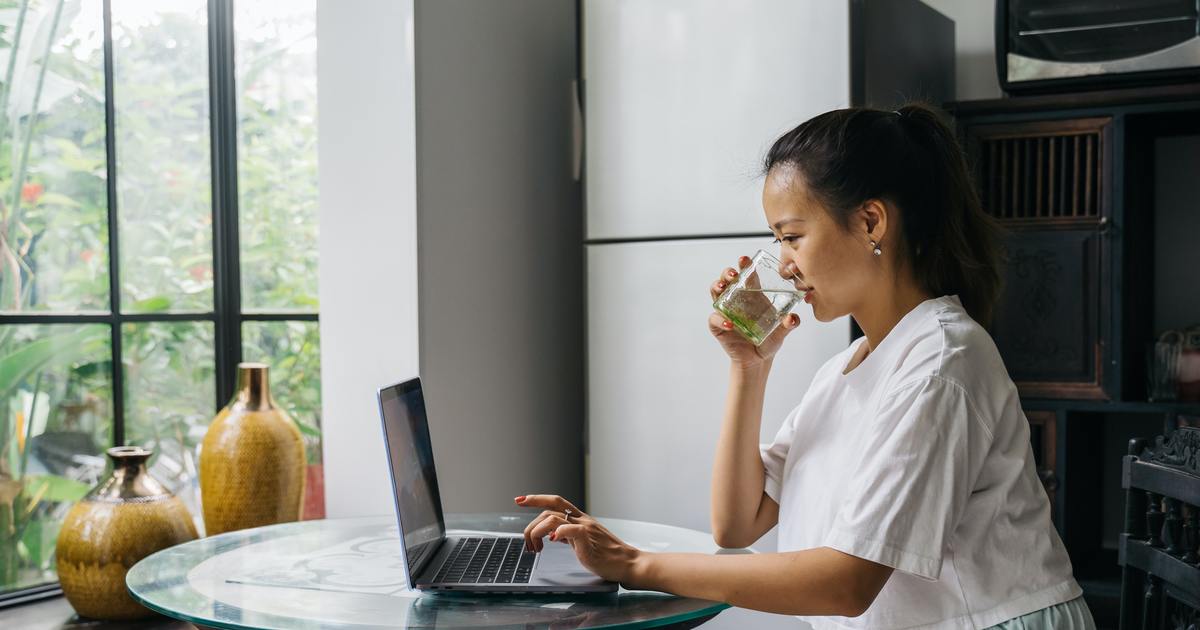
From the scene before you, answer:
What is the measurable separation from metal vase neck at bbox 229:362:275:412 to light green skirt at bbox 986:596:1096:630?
1.50 metres

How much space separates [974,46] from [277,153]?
170cm

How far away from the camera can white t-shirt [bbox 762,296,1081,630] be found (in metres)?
1.16

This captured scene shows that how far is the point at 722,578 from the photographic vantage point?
1231mm

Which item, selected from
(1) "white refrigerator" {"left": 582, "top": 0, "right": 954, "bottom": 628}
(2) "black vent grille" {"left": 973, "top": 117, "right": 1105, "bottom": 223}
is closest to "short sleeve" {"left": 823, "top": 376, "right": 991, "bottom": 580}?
(1) "white refrigerator" {"left": 582, "top": 0, "right": 954, "bottom": 628}

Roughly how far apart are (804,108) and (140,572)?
4.69 ft

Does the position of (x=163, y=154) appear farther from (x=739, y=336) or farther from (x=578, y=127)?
(x=739, y=336)

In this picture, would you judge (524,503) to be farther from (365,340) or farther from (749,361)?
(365,340)

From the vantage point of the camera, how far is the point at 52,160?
225 cm

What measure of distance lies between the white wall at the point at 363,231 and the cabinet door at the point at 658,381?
447 millimetres

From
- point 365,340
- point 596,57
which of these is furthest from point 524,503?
point 596,57

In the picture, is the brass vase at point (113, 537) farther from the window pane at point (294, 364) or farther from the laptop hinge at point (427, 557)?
the laptop hinge at point (427, 557)

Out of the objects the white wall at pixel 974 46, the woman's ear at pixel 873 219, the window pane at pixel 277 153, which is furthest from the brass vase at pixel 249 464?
the white wall at pixel 974 46

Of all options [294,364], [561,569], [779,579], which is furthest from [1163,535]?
[294,364]

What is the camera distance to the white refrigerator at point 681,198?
2170 mm
